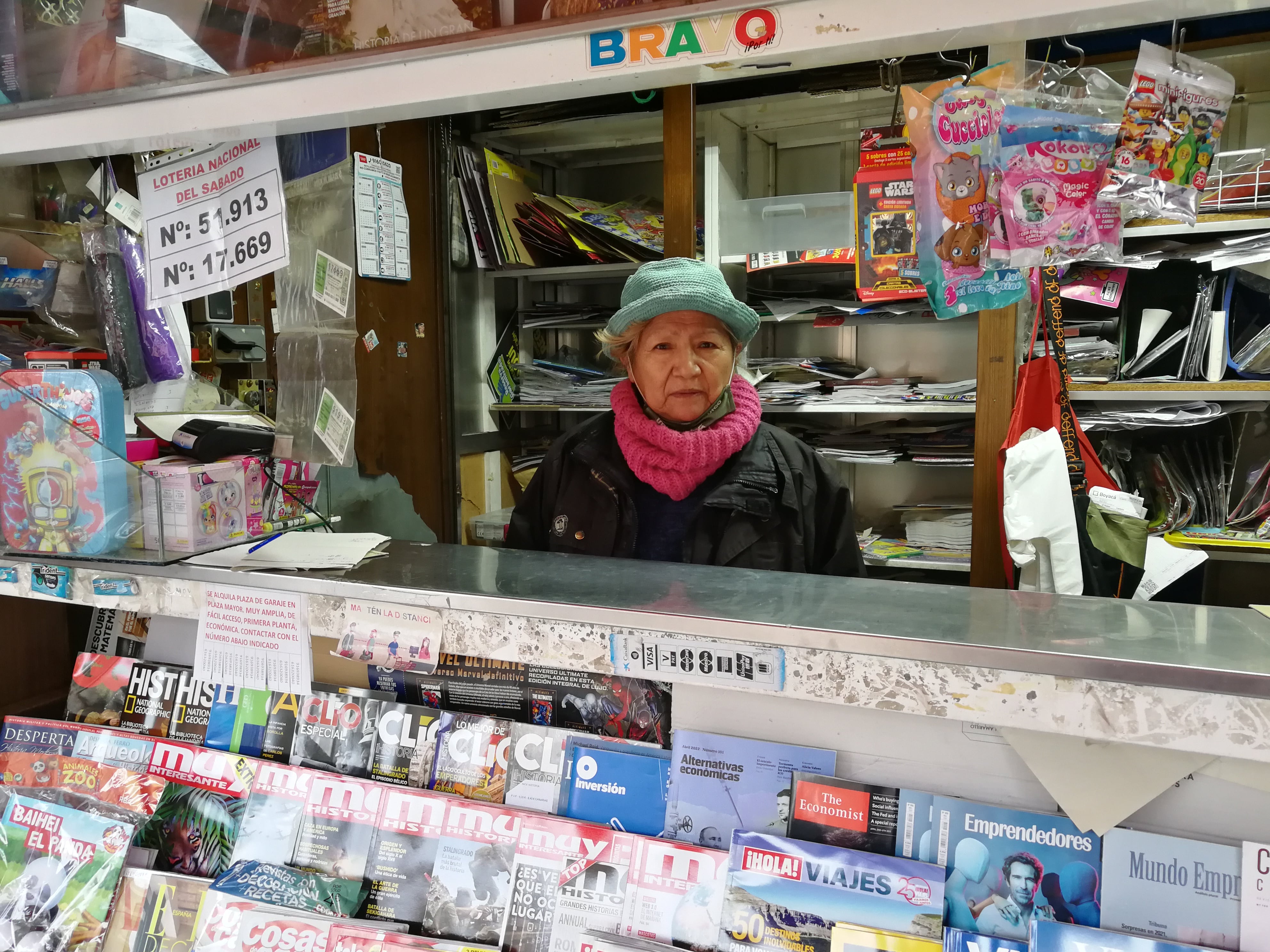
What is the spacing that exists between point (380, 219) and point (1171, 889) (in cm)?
119

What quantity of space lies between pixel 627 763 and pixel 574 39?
724mm

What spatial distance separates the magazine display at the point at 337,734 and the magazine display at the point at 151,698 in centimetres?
22

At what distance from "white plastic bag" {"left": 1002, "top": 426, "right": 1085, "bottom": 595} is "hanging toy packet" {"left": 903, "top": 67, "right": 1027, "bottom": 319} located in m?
1.22

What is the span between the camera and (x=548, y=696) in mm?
964

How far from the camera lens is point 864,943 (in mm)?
739

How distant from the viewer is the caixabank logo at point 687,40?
0.72 metres

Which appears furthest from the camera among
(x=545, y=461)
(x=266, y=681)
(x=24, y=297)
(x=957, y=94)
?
(x=545, y=461)

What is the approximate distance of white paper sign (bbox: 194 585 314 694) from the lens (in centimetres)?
98

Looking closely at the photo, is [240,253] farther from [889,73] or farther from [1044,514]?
[889,73]

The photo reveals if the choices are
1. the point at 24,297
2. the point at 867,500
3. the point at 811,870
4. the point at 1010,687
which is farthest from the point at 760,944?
the point at 867,500

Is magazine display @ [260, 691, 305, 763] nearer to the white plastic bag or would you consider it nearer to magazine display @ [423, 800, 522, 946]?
magazine display @ [423, 800, 522, 946]

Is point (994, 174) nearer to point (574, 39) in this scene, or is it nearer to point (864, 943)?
point (574, 39)

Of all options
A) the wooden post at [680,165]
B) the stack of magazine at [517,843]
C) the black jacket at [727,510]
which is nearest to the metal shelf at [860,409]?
the wooden post at [680,165]

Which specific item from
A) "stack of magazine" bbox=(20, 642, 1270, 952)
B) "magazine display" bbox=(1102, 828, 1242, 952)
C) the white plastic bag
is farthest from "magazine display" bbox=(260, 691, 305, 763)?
the white plastic bag
